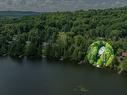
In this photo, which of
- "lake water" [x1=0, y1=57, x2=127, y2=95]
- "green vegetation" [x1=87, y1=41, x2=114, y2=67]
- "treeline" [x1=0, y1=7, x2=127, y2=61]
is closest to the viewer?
"lake water" [x1=0, y1=57, x2=127, y2=95]

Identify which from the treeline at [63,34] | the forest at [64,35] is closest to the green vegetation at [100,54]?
the forest at [64,35]

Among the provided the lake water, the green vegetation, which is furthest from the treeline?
the lake water

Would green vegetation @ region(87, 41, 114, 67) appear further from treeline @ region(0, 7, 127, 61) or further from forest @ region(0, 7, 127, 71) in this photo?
treeline @ region(0, 7, 127, 61)

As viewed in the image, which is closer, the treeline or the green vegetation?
the green vegetation

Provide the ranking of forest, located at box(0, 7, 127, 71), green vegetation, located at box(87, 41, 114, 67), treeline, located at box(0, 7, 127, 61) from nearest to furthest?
green vegetation, located at box(87, 41, 114, 67) → forest, located at box(0, 7, 127, 71) → treeline, located at box(0, 7, 127, 61)

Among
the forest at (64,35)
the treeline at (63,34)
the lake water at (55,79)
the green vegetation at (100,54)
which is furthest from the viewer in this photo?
the treeline at (63,34)

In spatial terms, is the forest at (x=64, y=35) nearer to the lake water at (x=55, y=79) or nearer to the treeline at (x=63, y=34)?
the treeline at (x=63, y=34)

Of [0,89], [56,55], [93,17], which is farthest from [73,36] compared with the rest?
[0,89]
